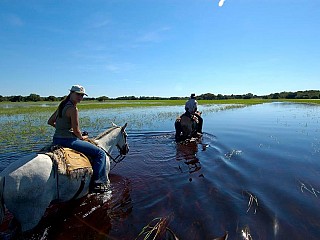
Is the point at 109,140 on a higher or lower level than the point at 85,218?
→ higher

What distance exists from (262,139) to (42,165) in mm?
12568

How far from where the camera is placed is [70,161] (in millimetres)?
4922

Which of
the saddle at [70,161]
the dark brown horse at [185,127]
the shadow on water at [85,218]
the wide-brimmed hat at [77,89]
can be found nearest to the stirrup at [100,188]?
the shadow on water at [85,218]

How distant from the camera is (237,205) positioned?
562 centimetres

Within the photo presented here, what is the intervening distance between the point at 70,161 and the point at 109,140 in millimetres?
2317

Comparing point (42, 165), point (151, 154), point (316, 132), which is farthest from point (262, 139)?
point (42, 165)

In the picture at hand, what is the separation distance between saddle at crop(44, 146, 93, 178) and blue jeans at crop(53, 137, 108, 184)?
143 millimetres

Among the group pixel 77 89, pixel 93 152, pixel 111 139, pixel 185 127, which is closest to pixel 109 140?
pixel 111 139

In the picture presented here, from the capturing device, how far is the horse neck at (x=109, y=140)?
688 cm

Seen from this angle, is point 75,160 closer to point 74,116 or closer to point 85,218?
point 74,116

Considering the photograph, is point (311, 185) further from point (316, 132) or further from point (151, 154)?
point (316, 132)

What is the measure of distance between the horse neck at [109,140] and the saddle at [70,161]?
1.33m

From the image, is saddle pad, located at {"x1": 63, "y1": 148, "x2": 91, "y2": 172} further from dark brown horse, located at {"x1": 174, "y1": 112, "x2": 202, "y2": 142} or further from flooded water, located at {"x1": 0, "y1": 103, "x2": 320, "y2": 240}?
dark brown horse, located at {"x1": 174, "y1": 112, "x2": 202, "y2": 142}

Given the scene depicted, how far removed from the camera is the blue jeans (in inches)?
213
